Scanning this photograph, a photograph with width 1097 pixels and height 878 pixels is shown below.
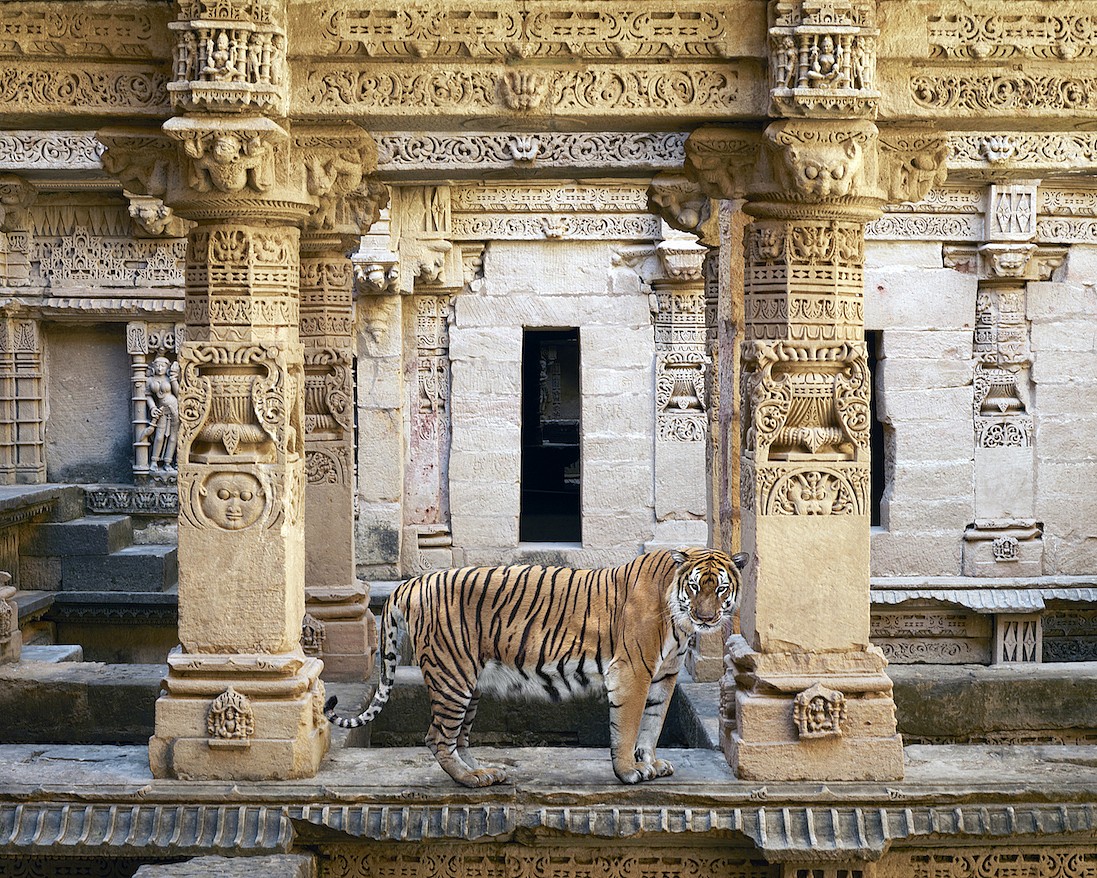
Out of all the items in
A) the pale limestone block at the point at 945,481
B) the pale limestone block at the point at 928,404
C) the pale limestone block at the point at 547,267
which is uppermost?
the pale limestone block at the point at 547,267

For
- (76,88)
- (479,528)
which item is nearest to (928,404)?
(479,528)

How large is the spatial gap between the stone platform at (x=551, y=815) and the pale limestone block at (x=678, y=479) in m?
4.95

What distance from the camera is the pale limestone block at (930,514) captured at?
9.87 metres

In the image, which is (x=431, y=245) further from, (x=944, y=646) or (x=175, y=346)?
(x=944, y=646)

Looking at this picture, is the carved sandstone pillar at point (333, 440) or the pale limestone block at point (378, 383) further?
the pale limestone block at point (378, 383)

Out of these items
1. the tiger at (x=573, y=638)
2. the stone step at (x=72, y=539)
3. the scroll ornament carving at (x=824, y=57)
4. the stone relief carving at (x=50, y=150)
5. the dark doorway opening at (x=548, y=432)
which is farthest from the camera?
the dark doorway opening at (x=548, y=432)

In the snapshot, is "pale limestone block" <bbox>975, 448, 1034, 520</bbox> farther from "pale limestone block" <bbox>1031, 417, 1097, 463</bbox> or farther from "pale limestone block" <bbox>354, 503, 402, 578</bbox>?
"pale limestone block" <bbox>354, 503, 402, 578</bbox>

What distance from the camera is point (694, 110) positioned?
4.96 metres

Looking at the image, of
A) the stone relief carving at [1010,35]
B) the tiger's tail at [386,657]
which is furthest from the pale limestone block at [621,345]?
the stone relief carving at [1010,35]

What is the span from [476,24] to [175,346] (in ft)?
20.7

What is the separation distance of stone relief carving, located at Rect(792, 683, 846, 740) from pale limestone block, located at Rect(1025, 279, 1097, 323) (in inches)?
234

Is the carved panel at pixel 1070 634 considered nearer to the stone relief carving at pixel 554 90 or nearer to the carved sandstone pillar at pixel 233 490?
the stone relief carving at pixel 554 90

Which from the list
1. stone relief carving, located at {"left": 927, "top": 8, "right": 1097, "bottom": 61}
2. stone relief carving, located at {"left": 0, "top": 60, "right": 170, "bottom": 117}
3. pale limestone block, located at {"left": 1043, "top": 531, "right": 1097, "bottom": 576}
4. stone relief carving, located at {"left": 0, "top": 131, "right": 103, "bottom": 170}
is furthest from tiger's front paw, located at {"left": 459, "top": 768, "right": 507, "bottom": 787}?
pale limestone block, located at {"left": 1043, "top": 531, "right": 1097, "bottom": 576}

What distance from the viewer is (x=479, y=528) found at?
9.94 meters
